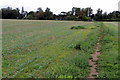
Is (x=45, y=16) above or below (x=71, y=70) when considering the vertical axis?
above

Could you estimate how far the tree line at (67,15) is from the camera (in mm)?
99250

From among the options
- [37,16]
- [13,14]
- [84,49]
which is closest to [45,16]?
[37,16]

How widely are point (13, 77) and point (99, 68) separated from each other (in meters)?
3.34

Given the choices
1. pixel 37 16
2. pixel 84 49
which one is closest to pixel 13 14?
pixel 37 16

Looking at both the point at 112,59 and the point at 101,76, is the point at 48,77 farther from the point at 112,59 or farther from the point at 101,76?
the point at 112,59

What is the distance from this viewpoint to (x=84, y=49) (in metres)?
11.4

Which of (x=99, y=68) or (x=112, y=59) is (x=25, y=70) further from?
(x=112, y=59)

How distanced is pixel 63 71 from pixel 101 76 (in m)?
1.33

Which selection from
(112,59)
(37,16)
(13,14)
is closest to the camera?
(112,59)

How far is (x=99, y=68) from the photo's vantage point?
745cm

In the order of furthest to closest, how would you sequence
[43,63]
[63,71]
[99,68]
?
[43,63] < [99,68] < [63,71]

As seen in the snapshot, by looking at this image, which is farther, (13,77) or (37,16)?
(37,16)

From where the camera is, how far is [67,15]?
11869 centimetres

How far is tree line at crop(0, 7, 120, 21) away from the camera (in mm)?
99250
